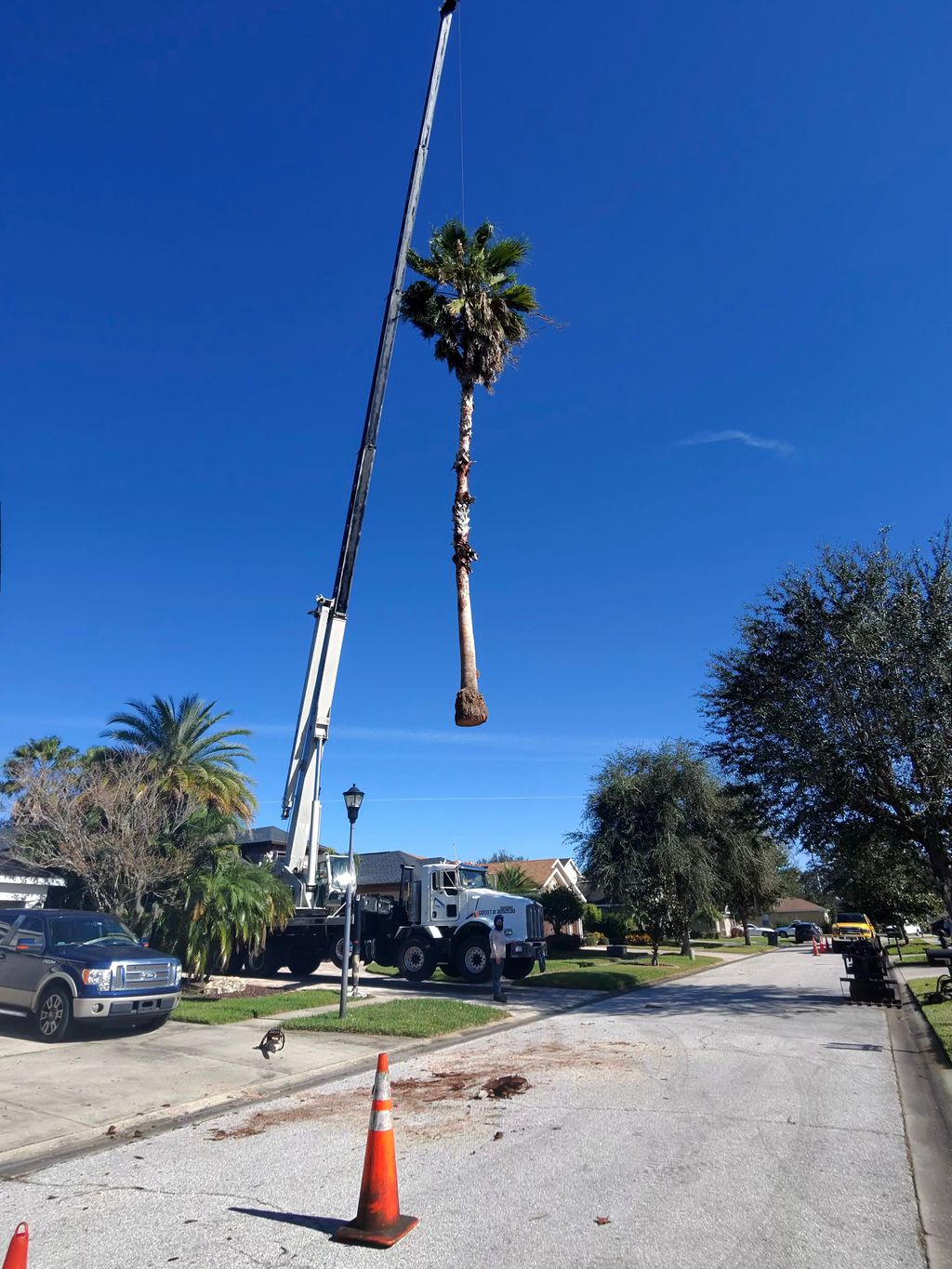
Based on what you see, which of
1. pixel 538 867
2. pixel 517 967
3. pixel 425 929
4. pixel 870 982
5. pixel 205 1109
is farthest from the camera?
pixel 538 867

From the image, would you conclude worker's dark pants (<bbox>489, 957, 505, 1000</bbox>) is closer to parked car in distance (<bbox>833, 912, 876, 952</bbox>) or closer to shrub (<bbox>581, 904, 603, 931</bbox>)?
parked car in distance (<bbox>833, 912, 876, 952</bbox>)

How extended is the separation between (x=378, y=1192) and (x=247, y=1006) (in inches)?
444

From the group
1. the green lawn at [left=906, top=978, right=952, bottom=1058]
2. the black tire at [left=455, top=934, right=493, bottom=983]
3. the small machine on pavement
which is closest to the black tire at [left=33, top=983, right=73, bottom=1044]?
the black tire at [left=455, top=934, right=493, bottom=983]

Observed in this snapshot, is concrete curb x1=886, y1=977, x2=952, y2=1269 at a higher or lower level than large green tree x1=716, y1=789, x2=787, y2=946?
lower

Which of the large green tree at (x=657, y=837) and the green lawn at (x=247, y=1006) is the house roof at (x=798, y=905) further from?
the green lawn at (x=247, y=1006)

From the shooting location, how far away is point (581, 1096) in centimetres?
817

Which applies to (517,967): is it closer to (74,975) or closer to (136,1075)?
(74,975)

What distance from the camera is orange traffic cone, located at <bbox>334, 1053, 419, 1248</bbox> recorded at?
455 cm

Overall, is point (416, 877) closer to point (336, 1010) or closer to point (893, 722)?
point (336, 1010)

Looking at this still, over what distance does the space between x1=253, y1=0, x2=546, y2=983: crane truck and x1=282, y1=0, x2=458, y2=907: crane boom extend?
23mm

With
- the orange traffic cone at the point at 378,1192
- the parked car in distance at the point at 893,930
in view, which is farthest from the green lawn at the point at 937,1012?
the parked car in distance at the point at 893,930

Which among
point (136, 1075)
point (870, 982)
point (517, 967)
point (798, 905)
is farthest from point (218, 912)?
point (798, 905)

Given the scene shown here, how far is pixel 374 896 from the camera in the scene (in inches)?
850

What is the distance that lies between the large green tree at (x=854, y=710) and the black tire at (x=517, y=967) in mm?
7679
